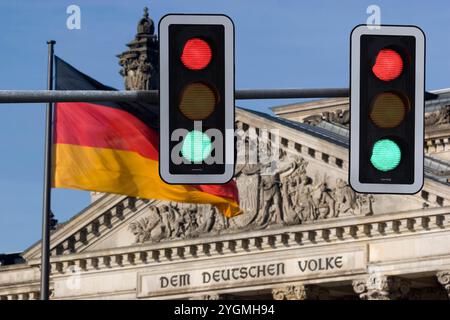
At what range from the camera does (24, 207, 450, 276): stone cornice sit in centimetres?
8294

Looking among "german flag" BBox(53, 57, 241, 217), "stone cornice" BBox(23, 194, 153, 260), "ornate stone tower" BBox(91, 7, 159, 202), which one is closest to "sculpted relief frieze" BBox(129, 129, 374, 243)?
"stone cornice" BBox(23, 194, 153, 260)

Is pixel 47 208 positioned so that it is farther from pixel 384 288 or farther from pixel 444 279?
pixel 384 288

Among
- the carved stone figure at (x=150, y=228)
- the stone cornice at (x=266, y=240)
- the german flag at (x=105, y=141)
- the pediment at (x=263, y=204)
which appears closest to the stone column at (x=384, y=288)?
the stone cornice at (x=266, y=240)

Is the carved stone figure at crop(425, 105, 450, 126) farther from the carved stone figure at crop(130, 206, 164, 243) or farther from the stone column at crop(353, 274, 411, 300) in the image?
the stone column at crop(353, 274, 411, 300)

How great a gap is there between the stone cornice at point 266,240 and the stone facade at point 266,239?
0.04 m

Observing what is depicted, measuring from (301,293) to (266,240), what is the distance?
10.8 feet

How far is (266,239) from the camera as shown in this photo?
8806 cm

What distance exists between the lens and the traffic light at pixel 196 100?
22.4 metres

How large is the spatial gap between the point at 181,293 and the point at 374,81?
68292mm

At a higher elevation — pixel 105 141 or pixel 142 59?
pixel 142 59

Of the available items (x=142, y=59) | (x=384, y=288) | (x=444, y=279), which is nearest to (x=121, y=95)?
(x=444, y=279)

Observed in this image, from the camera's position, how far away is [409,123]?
2256cm
